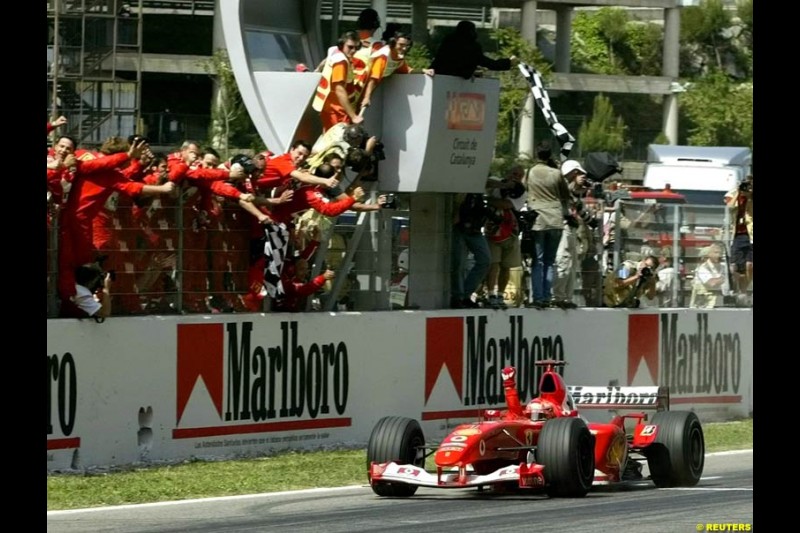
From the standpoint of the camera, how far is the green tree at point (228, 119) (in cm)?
3938

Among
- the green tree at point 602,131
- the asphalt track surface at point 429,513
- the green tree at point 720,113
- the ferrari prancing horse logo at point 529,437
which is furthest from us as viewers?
the green tree at point 720,113

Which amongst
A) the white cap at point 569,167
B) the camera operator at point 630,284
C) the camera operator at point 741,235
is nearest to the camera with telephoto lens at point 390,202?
the white cap at point 569,167

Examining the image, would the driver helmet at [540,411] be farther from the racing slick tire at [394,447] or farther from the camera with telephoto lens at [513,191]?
the camera with telephoto lens at [513,191]

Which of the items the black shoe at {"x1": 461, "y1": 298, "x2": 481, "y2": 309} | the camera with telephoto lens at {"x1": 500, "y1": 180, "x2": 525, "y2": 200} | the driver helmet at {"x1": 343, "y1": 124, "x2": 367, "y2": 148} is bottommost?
the black shoe at {"x1": 461, "y1": 298, "x2": 481, "y2": 309}

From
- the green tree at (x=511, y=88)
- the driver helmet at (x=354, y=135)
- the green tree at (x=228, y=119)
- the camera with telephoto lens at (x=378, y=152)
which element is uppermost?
the green tree at (x=511, y=88)

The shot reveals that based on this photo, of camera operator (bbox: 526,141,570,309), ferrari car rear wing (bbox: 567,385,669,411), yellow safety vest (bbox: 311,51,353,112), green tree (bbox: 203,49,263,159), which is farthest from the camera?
Result: green tree (bbox: 203,49,263,159)

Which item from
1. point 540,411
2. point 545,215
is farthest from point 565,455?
point 545,215

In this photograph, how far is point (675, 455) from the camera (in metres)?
12.6

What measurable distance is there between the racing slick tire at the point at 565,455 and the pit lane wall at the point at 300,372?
11.0 ft

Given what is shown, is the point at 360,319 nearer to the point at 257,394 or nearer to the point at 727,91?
the point at 257,394

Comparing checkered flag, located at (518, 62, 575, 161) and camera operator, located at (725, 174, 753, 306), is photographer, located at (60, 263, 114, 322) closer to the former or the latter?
checkered flag, located at (518, 62, 575, 161)

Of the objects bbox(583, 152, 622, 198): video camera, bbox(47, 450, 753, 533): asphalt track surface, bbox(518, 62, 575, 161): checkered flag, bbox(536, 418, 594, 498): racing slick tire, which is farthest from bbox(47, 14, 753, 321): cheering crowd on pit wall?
bbox(536, 418, 594, 498): racing slick tire

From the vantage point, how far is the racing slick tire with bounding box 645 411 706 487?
498 inches

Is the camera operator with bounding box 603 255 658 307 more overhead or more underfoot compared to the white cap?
more underfoot
